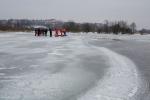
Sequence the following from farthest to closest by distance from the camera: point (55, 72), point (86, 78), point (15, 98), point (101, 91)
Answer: point (55, 72) < point (86, 78) < point (101, 91) < point (15, 98)

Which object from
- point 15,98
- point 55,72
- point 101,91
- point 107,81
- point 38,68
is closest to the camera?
point 15,98

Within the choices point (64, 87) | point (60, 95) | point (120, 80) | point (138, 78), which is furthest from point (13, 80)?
point (138, 78)

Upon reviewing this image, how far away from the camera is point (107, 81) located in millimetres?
9008

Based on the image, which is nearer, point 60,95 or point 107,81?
point 60,95

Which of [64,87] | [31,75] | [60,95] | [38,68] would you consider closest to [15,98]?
[60,95]

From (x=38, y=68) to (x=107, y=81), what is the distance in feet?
10.7

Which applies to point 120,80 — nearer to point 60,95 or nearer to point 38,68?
point 60,95

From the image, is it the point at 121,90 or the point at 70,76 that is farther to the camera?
the point at 70,76

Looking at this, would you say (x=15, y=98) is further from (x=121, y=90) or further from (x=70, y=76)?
(x=70, y=76)

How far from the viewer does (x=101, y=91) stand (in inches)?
304

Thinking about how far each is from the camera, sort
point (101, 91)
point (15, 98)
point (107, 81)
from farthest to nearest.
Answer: point (107, 81)
point (101, 91)
point (15, 98)

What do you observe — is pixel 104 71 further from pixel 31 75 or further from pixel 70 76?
pixel 31 75

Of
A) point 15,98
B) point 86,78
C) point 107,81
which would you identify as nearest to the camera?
point 15,98

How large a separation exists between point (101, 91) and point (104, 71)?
3333 millimetres
